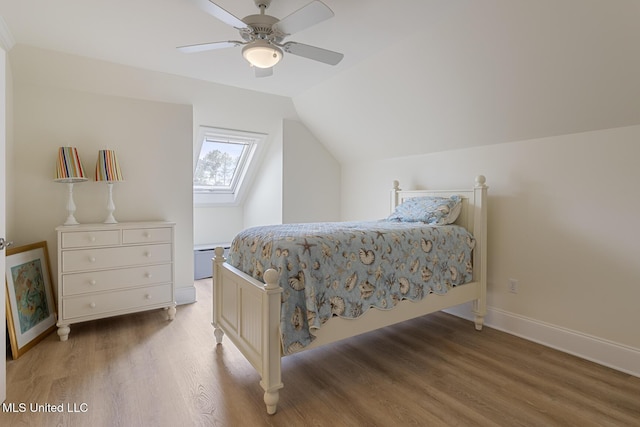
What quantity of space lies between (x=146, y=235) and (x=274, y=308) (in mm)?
1793

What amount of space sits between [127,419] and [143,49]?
256cm

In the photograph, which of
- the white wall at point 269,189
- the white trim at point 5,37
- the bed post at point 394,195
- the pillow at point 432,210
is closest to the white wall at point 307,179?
the white wall at point 269,189

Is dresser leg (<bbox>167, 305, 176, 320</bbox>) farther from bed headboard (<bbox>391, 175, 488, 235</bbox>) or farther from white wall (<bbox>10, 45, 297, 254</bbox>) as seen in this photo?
bed headboard (<bbox>391, 175, 488, 235</bbox>)

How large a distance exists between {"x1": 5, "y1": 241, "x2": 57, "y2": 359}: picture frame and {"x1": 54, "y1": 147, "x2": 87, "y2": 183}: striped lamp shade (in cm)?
61

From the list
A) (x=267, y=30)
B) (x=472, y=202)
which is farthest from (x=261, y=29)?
(x=472, y=202)

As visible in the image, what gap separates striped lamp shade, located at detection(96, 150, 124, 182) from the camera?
2908 mm

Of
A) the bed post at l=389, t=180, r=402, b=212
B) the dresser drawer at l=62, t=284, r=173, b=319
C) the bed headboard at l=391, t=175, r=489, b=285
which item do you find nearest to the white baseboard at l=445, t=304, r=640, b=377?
the bed headboard at l=391, t=175, r=489, b=285

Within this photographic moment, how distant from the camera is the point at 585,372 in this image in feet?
7.10

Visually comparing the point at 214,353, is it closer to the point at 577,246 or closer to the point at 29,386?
the point at 29,386

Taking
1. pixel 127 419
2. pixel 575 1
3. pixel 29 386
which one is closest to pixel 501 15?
pixel 575 1

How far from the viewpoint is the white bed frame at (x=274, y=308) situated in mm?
1729

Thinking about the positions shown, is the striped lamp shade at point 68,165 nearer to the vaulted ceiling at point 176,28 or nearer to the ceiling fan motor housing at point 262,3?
the vaulted ceiling at point 176,28

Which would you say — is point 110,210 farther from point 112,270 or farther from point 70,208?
point 112,270

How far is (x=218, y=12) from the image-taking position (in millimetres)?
1675
